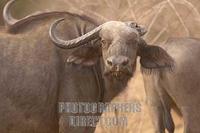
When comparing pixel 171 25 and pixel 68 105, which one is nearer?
pixel 68 105

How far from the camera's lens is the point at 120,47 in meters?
4.35

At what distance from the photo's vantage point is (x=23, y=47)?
16.2 ft

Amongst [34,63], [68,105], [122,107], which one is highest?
[34,63]

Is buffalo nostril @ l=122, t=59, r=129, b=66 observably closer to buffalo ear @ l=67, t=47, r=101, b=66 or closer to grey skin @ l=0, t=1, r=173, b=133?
grey skin @ l=0, t=1, r=173, b=133

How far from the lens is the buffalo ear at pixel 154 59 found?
4.87 metres

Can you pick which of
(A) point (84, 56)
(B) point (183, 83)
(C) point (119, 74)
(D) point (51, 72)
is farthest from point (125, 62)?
(B) point (183, 83)

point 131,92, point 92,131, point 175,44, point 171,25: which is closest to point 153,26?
point 171,25

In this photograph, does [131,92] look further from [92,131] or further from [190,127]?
[92,131]

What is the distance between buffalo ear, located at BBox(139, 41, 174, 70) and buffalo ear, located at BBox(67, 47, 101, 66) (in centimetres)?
35

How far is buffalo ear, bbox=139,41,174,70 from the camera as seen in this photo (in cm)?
487

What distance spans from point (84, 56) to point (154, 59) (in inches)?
21.4

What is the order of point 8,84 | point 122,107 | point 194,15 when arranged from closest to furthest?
point 8,84 < point 122,107 < point 194,15

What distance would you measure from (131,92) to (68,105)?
3.54 metres

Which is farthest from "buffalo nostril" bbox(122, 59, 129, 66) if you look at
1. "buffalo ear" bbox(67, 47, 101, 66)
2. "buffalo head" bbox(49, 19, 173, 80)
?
"buffalo ear" bbox(67, 47, 101, 66)
